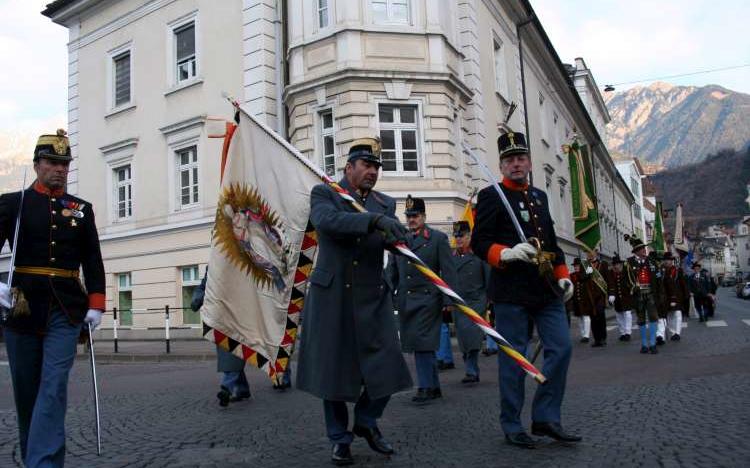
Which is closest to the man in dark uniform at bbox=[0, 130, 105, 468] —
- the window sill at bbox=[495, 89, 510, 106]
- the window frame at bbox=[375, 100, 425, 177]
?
the window frame at bbox=[375, 100, 425, 177]

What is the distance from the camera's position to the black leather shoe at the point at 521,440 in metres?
4.60

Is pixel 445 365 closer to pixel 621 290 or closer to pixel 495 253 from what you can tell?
pixel 621 290

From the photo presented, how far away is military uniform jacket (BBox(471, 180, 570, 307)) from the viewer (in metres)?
4.79

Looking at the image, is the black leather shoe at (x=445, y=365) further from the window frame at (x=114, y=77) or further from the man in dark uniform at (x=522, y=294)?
the window frame at (x=114, y=77)

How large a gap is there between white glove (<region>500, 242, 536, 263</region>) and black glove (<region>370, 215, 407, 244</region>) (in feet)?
2.63

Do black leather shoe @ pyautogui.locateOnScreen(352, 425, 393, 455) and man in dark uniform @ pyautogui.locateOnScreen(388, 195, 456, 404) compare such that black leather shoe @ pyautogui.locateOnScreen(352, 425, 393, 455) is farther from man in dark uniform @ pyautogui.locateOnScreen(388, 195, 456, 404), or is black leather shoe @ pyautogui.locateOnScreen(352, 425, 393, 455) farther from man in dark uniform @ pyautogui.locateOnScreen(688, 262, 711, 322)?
man in dark uniform @ pyautogui.locateOnScreen(688, 262, 711, 322)

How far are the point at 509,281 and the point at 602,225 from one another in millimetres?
45336

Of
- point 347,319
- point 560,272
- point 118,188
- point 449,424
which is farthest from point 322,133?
point 347,319

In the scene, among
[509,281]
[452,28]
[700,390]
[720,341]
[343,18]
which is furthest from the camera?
[452,28]

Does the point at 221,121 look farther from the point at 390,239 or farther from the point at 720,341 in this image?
the point at 720,341

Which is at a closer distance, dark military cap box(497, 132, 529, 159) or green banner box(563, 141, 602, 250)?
dark military cap box(497, 132, 529, 159)

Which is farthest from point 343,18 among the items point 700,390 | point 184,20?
point 700,390

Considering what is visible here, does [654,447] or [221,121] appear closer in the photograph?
[654,447]

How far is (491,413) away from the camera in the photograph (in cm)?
614
